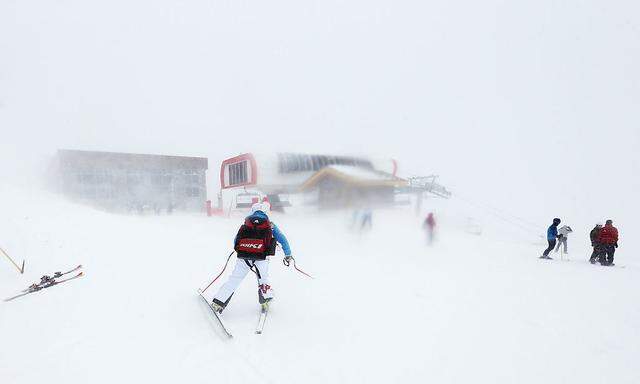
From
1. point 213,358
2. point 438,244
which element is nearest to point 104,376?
point 213,358

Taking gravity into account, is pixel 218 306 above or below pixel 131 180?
below

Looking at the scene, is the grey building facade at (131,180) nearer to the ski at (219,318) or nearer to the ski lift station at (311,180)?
the ski lift station at (311,180)

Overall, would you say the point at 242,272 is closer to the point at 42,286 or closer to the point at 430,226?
the point at 42,286

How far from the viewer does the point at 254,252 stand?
4145mm

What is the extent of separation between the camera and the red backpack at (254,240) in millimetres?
4148

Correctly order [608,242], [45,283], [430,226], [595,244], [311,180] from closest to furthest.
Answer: [45,283] < [608,242] < [595,244] < [430,226] < [311,180]

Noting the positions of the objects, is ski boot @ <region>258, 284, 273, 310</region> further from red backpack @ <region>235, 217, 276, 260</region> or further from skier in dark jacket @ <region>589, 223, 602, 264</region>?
skier in dark jacket @ <region>589, 223, 602, 264</region>

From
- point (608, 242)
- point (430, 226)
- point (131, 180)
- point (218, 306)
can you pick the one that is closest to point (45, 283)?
point (218, 306)

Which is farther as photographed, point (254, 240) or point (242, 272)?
point (242, 272)

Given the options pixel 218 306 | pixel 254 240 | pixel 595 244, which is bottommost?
pixel 595 244

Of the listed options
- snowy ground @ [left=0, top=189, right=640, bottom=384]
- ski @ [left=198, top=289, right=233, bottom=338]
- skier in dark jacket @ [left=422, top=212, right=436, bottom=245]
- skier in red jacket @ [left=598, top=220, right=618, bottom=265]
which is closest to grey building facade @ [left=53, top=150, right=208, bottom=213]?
snowy ground @ [left=0, top=189, right=640, bottom=384]

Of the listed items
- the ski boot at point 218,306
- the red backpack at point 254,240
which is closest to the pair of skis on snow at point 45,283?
the ski boot at point 218,306

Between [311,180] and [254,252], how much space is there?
13.9 meters

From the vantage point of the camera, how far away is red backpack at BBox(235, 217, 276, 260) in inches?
163
